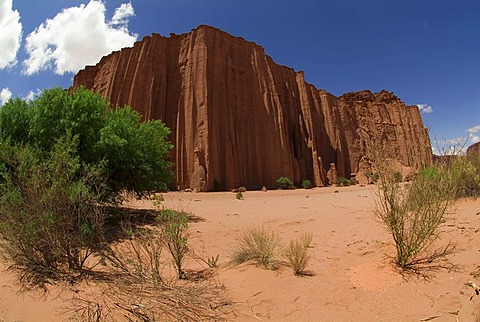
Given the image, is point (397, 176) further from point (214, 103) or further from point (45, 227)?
point (214, 103)

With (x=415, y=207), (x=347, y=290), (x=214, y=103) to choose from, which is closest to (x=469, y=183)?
(x=415, y=207)

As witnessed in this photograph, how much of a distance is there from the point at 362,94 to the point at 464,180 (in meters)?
68.5

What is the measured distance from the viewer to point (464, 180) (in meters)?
11.5

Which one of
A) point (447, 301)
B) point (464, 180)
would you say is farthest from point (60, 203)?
point (464, 180)

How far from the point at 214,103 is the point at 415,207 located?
124 ft

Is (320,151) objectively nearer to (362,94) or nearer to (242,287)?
(362,94)

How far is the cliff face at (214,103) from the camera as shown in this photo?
40969 mm

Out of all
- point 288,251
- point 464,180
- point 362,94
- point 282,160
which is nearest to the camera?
point 288,251

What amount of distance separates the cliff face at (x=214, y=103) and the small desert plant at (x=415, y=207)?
32855 millimetres

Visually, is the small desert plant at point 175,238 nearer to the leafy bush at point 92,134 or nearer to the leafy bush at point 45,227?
the leafy bush at point 45,227

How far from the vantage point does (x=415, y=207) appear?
5.77m

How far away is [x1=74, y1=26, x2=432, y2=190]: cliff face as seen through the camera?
134 ft

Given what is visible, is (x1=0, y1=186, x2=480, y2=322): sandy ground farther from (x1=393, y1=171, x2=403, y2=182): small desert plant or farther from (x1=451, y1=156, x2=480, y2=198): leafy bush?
(x1=451, y1=156, x2=480, y2=198): leafy bush

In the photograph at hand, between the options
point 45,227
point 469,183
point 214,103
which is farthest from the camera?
point 214,103
